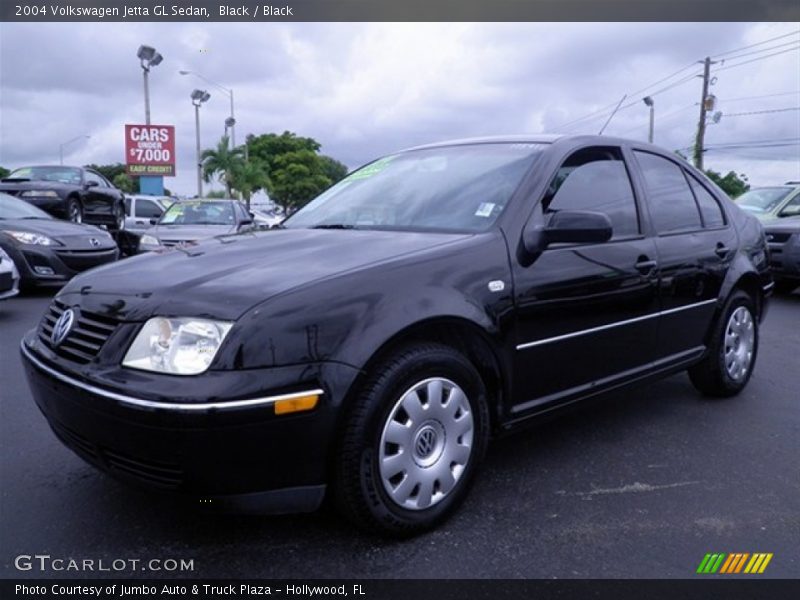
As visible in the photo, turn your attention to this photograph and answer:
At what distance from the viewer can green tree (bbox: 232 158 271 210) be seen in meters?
45.6

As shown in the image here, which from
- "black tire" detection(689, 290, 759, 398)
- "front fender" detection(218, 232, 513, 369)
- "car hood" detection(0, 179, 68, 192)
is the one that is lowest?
"black tire" detection(689, 290, 759, 398)

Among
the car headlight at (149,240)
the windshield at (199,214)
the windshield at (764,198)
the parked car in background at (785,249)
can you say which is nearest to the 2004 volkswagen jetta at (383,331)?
the parked car in background at (785,249)

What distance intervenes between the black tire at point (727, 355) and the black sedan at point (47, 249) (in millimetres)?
7096

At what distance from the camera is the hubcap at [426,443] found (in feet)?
8.22

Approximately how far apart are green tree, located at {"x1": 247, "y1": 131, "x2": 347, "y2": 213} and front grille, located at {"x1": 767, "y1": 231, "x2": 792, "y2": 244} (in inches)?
2068

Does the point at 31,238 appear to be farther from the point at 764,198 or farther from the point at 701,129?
the point at 701,129

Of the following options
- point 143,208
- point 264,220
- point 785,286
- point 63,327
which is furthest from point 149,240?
point 264,220

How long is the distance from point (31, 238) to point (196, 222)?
3.20 m

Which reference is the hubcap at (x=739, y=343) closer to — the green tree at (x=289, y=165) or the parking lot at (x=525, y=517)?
the parking lot at (x=525, y=517)

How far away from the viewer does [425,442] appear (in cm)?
262

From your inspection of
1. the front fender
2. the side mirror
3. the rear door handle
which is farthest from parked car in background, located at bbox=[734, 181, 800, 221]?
the front fender

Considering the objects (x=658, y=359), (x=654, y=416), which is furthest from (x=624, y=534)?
(x=654, y=416)

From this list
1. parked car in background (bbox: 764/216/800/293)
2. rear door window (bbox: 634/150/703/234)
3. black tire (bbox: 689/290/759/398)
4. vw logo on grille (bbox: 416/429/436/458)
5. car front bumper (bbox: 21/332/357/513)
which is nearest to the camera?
car front bumper (bbox: 21/332/357/513)

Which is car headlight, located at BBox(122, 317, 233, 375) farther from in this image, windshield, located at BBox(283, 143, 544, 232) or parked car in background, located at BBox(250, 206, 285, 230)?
parked car in background, located at BBox(250, 206, 285, 230)
